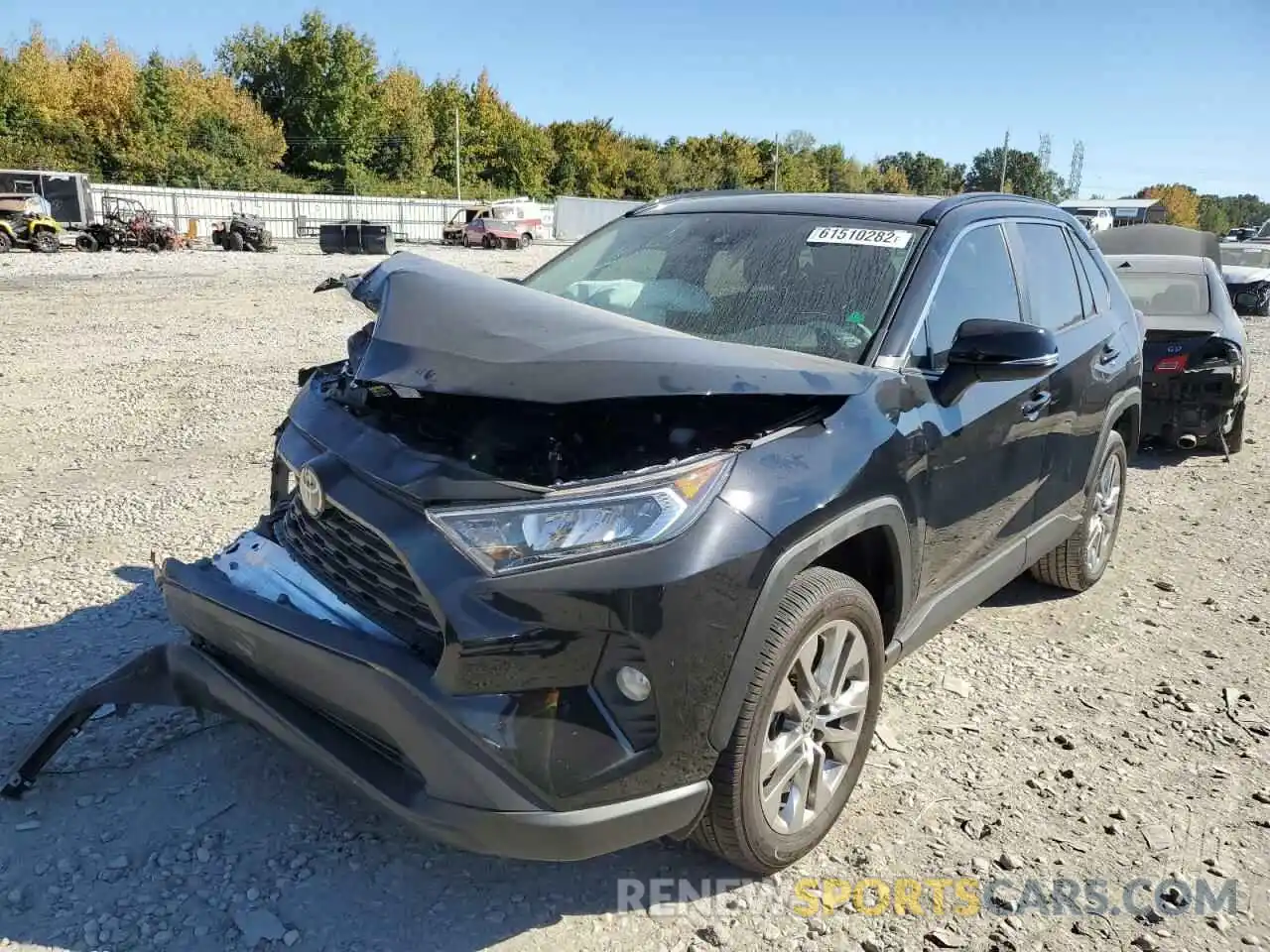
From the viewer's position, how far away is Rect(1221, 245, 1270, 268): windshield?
61.0ft

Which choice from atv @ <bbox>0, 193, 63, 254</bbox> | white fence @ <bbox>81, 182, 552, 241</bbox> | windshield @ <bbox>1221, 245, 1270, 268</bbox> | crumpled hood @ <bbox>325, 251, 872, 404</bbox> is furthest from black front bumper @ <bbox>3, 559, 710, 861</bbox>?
white fence @ <bbox>81, 182, 552, 241</bbox>

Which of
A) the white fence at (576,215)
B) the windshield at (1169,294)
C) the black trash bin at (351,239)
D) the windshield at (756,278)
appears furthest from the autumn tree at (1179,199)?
the windshield at (756,278)

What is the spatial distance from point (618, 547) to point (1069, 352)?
2691mm

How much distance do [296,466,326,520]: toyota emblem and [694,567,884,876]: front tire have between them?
1.16 m

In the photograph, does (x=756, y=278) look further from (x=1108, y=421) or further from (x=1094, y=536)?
(x=1094, y=536)

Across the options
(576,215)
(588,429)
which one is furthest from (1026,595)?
(576,215)

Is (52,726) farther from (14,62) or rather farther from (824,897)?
(14,62)

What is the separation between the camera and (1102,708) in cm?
373

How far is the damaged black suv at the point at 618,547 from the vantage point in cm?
211

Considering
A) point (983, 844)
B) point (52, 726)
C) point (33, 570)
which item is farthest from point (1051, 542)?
point (33, 570)

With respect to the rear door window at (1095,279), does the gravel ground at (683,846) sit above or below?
below

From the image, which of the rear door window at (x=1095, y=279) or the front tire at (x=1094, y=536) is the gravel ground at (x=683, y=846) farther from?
the rear door window at (x=1095, y=279)

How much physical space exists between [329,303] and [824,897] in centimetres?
1544

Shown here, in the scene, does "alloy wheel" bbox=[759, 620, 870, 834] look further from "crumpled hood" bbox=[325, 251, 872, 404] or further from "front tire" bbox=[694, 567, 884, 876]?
"crumpled hood" bbox=[325, 251, 872, 404]
